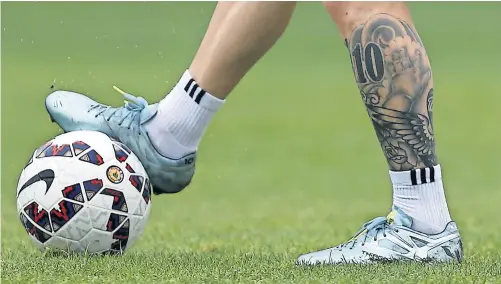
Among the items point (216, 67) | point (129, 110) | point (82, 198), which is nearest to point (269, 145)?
point (129, 110)

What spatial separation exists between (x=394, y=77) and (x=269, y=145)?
6842mm

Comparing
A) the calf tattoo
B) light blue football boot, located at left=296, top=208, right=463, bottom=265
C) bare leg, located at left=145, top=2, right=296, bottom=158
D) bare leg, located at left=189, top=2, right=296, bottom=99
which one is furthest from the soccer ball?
the calf tattoo

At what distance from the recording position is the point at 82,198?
14.9ft

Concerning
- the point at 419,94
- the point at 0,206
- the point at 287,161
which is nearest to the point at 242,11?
the point at 419,94

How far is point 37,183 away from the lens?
4.59 meters

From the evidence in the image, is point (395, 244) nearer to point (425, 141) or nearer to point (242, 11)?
point (425, 141)

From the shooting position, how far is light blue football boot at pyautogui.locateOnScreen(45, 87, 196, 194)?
499 centimetres

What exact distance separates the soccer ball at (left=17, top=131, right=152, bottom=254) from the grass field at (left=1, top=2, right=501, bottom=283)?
0.12 meters

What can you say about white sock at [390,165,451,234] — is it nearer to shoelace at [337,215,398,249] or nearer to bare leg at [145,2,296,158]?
shoelace at [337,215,398,249]

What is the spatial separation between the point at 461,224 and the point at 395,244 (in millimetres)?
2278

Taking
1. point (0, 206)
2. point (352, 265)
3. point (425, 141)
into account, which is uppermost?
point (425, 141)

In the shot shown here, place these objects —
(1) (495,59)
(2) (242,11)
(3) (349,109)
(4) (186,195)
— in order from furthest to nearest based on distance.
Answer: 1. (1) (495,59)
2. (3) (349,109)
3. (4) (186,195)
4. (2) (242,11)

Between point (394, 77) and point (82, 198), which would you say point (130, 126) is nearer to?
point (82, 198)

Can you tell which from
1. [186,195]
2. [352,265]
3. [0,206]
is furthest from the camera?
[186,195]
